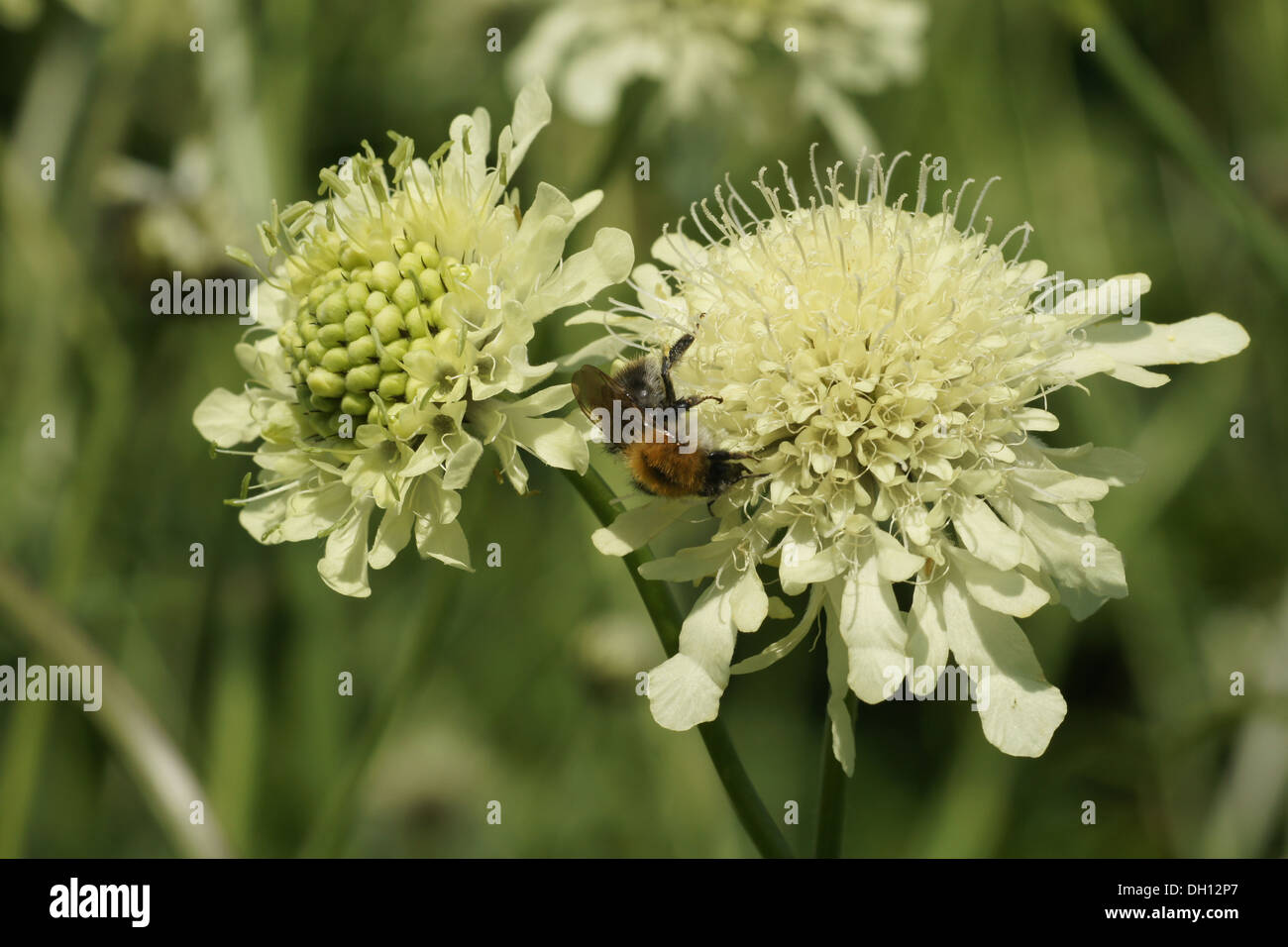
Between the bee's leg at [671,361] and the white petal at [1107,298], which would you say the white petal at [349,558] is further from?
the white petal at [1107,298]

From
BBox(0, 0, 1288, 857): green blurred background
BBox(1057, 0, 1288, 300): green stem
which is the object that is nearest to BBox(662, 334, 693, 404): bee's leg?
BBox(0, 0, 1288, 857): green blurred background

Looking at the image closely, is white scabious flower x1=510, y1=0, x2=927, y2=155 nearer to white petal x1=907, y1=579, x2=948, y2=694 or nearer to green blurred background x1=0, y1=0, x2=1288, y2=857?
green blurred background x1=0, y1=0, x2=1288, y2=857

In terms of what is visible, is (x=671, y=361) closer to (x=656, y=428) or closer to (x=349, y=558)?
(x=656, y=428)

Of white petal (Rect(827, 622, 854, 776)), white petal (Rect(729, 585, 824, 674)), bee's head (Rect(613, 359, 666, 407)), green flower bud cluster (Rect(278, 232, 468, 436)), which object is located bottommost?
white petal (Rect(827, 622, 854, 776))

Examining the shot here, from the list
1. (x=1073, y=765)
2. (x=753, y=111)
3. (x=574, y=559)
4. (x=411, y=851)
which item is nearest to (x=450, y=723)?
(x=411, y=851)

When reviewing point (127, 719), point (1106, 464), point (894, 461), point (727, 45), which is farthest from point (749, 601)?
point (727, 45)

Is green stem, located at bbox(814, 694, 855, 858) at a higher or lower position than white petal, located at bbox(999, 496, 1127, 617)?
lower

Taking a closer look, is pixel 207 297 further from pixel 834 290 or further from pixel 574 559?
pixel 834 290
